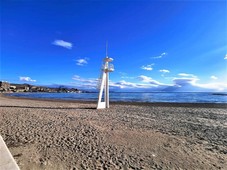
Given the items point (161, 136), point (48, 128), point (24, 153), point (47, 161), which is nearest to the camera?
point (47, 161)

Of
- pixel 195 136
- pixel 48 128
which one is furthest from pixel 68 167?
pixel 195 136

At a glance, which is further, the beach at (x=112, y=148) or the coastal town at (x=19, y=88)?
the coastal town at (x=19, y=88)

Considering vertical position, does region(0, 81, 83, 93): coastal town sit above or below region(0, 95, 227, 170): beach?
above

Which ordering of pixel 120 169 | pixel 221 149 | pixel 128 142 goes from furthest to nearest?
pixel 128 142 < pixel 221 149 < pixel 120 169

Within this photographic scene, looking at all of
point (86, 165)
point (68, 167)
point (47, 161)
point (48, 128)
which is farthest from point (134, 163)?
point (48, 128)

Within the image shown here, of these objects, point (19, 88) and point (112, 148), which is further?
point (19, 88)

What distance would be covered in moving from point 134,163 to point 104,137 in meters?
2.72

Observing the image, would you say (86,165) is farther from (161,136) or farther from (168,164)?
(161,136)

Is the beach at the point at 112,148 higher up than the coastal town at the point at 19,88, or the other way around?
the coastal town at the point at 19,88

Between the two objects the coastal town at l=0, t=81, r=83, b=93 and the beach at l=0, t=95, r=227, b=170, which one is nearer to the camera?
the beach at l=0, t=95, r=227, b=170

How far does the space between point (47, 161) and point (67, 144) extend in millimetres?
1533

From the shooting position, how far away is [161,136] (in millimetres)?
8508

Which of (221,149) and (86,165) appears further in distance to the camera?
(221,149)

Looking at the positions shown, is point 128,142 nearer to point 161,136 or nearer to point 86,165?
point 161,136
